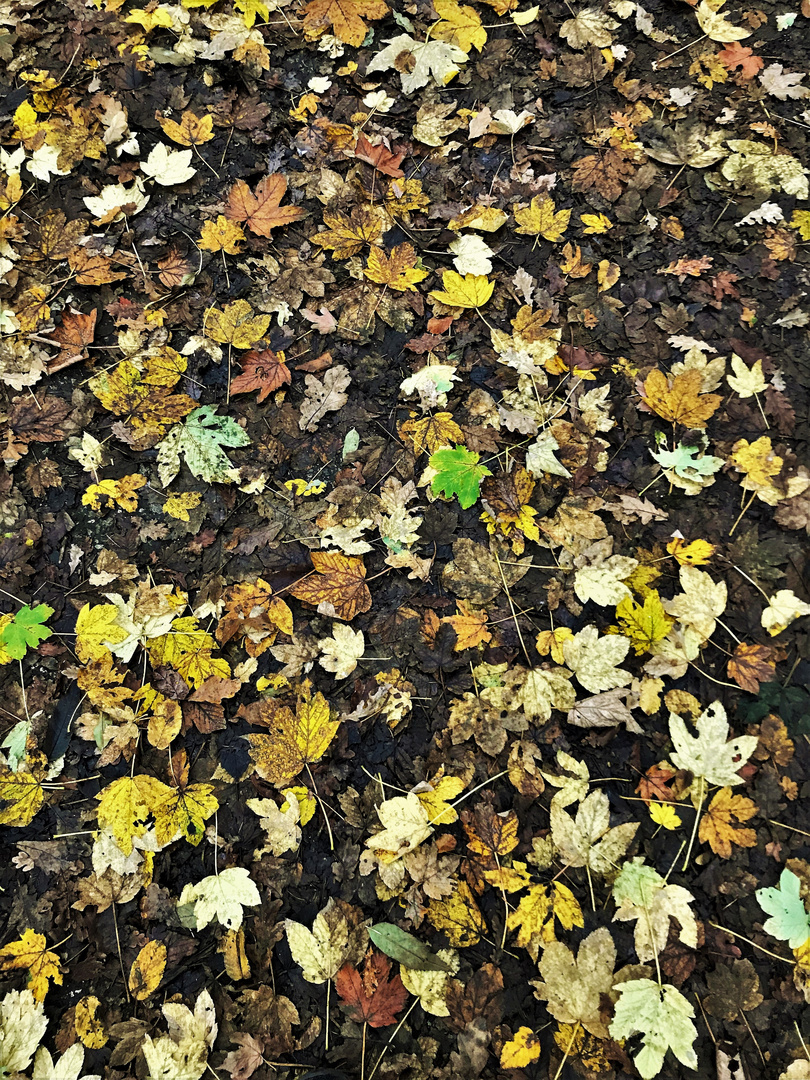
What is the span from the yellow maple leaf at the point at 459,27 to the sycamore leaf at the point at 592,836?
2.79m

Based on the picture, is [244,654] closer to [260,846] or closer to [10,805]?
[260,846]

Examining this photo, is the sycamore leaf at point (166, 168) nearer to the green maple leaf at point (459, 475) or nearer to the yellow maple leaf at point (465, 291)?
the yellow maple leaf at point (465, 291)

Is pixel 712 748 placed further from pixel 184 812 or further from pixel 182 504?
pixel 182 504

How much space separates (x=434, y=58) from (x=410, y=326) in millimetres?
1216

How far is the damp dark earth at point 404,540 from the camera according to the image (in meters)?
1.53

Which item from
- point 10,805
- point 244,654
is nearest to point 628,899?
point 244,654

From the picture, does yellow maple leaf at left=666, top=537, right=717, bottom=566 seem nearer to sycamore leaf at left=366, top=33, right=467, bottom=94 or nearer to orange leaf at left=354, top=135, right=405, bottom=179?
orange leaf at left=354, top=135, right=405, bottom=179

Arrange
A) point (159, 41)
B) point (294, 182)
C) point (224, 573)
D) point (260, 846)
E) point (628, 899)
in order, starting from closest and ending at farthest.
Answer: point (628, 899)
point (260, 846)
point (224, 573)
point (294, 182)
point (159, 41)

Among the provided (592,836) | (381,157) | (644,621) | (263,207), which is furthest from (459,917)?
(381,157)

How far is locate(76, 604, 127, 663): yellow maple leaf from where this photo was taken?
1.87m

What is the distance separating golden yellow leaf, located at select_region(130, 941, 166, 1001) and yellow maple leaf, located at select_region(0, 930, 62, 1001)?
0.19m

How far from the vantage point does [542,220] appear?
7.51 ft

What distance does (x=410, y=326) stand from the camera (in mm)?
2211

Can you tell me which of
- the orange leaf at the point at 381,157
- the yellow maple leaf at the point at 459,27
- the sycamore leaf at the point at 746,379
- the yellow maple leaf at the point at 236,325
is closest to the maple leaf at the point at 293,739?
the yellow maple leaf at the point at 236,325
